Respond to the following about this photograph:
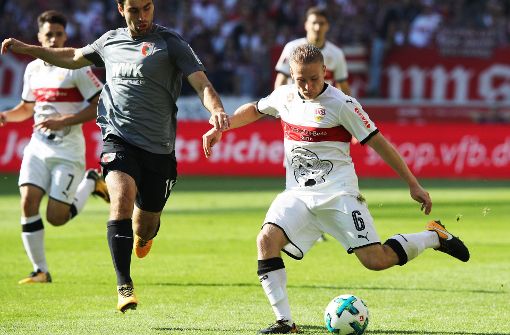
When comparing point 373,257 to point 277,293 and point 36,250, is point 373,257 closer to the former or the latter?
point 277,293

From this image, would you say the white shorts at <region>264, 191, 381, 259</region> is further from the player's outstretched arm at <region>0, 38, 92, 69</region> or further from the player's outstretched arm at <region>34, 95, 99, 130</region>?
the player's outstretched arm at <region>34, 95, 99, 130</region>

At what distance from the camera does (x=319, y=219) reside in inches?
310

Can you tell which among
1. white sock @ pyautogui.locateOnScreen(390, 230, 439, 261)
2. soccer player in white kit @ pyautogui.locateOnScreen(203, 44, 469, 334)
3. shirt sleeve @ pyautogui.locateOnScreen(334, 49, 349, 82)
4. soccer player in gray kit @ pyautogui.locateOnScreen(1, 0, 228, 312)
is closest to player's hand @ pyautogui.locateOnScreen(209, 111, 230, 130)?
soccer player in white kit @ pyautogui.locateOnScreen(203, 44, 469, 334)

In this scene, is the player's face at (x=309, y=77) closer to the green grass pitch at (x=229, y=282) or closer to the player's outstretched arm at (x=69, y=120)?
the green grass pitch at (x=229, y=282)

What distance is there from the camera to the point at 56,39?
10.7 m

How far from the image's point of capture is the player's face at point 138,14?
8305mm

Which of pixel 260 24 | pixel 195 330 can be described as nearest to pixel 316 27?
pixel 195 330

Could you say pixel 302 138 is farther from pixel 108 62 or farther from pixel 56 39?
pixel 56 39

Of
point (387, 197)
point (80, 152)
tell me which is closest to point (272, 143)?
point (387, 197)

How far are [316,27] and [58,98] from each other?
142 inches

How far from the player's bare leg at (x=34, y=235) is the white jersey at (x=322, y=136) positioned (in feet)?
11.4

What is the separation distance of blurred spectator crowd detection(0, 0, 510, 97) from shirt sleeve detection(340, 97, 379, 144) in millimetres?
19984

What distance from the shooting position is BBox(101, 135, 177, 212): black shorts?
835 cm

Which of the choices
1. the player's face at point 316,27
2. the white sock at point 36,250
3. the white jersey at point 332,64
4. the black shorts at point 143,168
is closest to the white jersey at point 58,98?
the white sock at point 36,250
